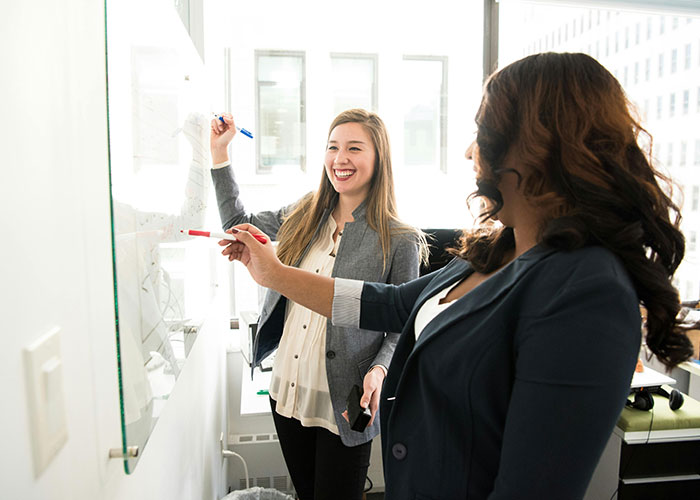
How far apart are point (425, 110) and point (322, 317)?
1644mm

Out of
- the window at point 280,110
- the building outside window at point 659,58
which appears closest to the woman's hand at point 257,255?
the window at point 280,110

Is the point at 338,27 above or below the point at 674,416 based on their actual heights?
above

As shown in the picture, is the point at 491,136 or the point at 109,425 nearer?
the point at 109,425

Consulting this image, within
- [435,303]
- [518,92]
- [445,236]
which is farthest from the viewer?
[445,236]

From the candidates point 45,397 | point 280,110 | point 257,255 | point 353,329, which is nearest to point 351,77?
point 280,110

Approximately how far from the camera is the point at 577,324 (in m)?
0.57

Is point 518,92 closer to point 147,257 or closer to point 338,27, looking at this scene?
Answer: point 147,257

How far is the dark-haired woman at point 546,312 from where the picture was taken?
58 centimetres

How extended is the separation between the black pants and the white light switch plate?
1.04 m

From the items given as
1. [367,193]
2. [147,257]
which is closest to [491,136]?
[147,257]

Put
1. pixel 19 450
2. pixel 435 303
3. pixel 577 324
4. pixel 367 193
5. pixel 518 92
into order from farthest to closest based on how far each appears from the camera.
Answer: pixel 367 193 → pixel 435 303 → pixel 518 92 → pixel 577 324 → pixel 19 450

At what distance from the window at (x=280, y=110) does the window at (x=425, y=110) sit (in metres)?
0.58

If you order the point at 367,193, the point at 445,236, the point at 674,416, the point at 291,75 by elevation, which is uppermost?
the point at 291,75

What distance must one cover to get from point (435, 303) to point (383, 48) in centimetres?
204
